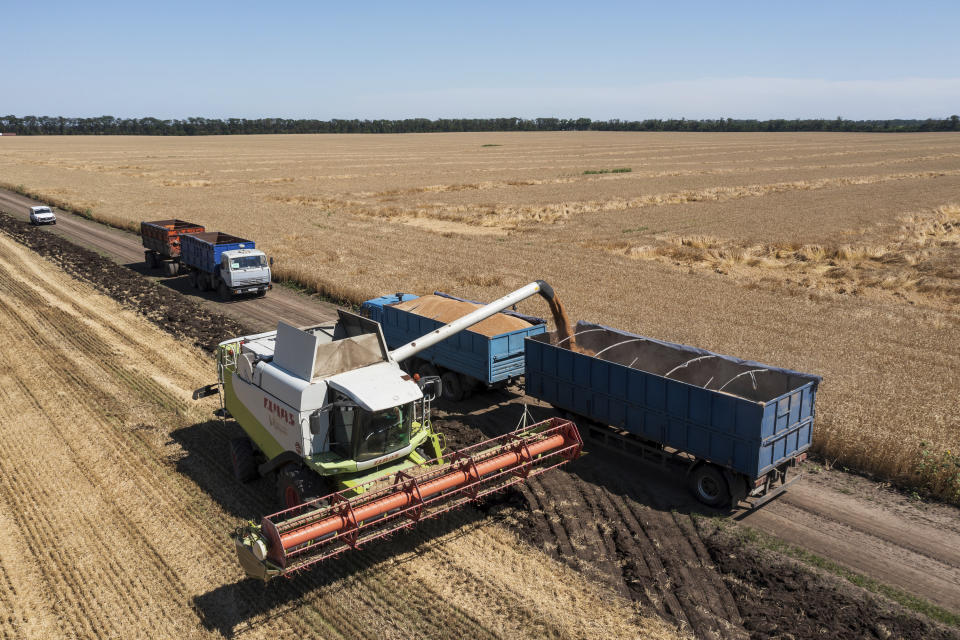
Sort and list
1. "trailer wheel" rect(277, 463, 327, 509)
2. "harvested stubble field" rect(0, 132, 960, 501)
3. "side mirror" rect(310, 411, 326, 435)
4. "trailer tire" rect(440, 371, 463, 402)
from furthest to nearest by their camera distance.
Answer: "harvested stubble field" rect(0, 132, 960, 501)
"trailer tire" rect(440, 371, 463, 402)
"trailer wheel" rect(277, 463, 327, 509)
"side mirror" rect(310, 411, 326, 435)

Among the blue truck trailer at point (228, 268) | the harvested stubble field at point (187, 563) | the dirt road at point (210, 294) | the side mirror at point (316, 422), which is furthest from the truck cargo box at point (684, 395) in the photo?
the blue truck trailer at point (228, 268)

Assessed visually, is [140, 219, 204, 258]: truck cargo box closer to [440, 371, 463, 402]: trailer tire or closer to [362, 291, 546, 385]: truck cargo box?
[362, 291, 546, 385]: truck cargo box

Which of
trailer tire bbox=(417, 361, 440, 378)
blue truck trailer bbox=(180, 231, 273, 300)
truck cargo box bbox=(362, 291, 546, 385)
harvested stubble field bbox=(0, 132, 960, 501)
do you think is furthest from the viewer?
blue truck trailer bbox=(180, 231, 273, 300)

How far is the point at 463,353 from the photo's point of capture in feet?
58.9

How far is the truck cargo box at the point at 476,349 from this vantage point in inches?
682

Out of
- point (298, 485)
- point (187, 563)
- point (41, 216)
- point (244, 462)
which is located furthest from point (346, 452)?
point (41, 216)

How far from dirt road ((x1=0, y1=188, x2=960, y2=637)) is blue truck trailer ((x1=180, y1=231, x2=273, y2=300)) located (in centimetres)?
1866

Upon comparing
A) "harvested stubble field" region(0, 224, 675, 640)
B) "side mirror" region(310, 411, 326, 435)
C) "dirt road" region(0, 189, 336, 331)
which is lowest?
"harvested stubble field" region(0, 224, 675, 640)

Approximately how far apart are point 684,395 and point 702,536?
265cm

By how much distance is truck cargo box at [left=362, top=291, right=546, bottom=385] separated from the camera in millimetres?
17328

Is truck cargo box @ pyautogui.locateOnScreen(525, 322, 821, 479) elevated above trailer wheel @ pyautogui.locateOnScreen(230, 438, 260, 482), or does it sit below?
above

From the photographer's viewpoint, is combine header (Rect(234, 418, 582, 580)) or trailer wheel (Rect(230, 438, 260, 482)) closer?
combine header (Rect(234, 418, 582, 580))

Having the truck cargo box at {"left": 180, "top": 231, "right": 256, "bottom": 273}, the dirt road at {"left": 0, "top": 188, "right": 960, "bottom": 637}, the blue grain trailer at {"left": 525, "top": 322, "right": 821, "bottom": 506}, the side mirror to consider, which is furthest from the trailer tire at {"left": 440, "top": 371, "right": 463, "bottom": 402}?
the truck cargo box at {"left": 180, "top": 231, "right": 256, "bottom": 273}

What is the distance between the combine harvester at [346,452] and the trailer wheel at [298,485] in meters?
0.02
